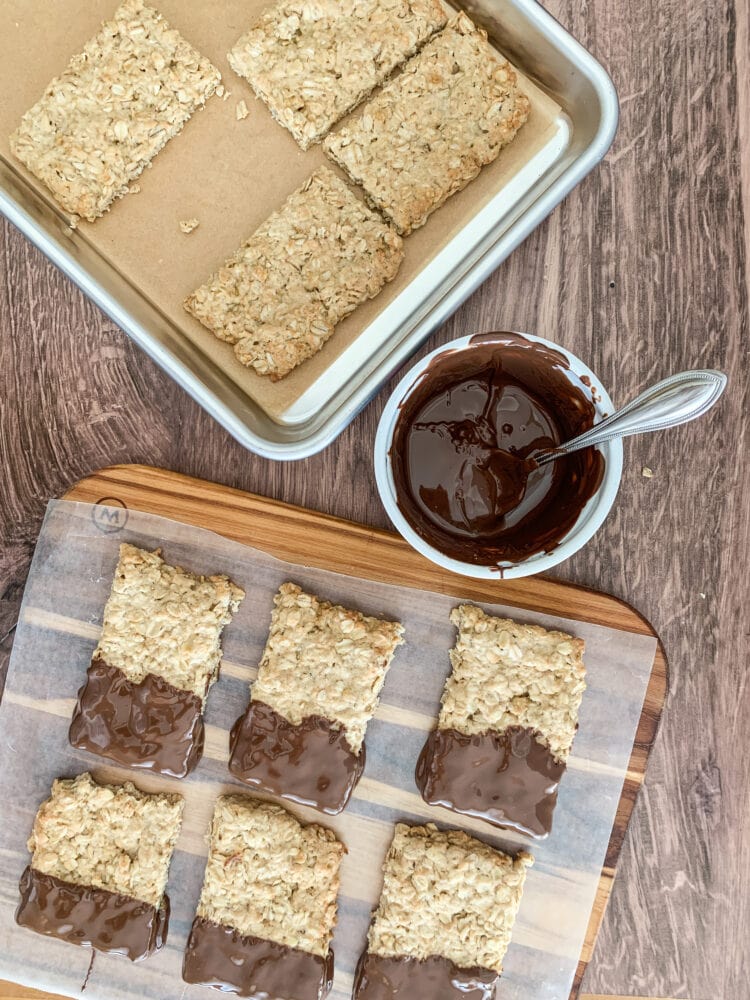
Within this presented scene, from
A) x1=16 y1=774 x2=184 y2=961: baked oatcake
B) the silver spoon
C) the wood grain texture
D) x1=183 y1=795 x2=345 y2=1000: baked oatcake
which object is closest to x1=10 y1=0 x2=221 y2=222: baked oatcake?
the silver spoon

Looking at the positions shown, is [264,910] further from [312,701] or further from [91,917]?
[312,701]

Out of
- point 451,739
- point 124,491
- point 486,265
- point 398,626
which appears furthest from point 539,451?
point 124,491

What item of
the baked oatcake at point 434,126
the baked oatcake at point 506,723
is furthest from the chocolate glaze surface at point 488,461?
the baked oatcake at point 434,126

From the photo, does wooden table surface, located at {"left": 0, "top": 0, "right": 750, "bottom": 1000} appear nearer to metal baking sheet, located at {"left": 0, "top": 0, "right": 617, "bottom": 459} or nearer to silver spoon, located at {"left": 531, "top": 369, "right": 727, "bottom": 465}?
metal baking sheet, located at {"left": 0, "top": 0, "right": 617, "bottom": 459}

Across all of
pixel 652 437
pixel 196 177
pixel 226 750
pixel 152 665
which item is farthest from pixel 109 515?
pixel 652 437

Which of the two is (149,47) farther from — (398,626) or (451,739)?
(451,739)
